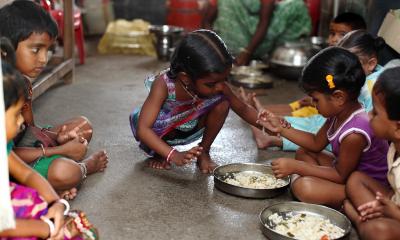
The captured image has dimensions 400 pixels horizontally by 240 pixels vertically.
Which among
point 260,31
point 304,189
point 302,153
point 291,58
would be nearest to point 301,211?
point 304,189

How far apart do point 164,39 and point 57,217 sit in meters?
4.36

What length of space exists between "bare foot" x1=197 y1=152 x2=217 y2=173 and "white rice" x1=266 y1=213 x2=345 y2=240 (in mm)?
636

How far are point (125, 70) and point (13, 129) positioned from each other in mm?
3833

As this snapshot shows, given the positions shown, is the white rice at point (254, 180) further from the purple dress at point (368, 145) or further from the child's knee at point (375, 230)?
the child's knee at point (375, 230)

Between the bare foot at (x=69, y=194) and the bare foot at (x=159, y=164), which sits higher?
the bare foot at (x=69, y=194)

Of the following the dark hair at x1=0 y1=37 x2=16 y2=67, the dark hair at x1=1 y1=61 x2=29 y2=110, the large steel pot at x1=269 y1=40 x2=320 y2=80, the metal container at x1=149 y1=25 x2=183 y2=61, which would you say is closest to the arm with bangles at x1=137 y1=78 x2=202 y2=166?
the dark hair at x1=0 y1=37 x2=16 y2=67

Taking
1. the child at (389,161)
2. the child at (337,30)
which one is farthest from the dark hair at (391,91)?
the child at (337,30)

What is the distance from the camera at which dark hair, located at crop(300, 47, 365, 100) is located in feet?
7.83

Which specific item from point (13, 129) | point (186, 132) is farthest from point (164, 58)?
point (13, 129)

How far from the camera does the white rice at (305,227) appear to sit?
7.20ft

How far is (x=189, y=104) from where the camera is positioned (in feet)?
9.50

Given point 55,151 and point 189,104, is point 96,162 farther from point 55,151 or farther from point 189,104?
point 189,104

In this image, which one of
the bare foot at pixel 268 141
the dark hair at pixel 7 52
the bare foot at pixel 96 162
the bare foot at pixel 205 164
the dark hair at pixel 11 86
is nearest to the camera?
the dark hair at pixel 11 86

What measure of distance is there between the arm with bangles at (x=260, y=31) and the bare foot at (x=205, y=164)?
262 cm
